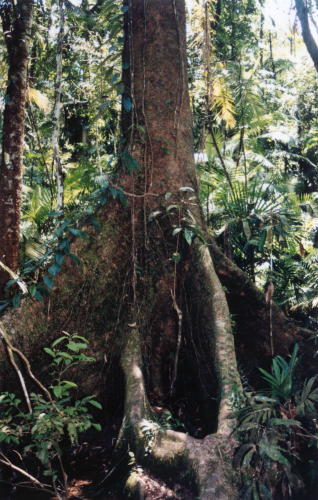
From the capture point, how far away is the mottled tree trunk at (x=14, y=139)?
411 cm

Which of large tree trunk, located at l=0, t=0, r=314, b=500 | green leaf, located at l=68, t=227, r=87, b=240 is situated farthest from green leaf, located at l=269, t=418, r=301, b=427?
green leaf, located at l=68, t=227, r=87, b=240

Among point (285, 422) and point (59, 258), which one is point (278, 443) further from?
point (59, 258)

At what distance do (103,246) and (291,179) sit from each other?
882cm

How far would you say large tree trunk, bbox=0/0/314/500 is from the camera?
3.26m

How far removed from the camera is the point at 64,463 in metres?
3.13

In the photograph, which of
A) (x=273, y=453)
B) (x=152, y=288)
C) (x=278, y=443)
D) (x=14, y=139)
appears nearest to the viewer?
(x=273, y=453)

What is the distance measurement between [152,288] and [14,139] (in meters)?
2.06

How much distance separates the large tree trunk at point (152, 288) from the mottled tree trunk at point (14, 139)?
0.93m

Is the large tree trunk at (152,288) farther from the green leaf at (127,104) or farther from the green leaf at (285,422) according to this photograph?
the green leaf at (285,422)

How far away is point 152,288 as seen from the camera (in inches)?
145

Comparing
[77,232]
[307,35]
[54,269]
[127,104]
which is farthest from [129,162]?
[307,35]

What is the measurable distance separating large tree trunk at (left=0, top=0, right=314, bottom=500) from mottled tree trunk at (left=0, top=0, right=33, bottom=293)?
3.04 ft

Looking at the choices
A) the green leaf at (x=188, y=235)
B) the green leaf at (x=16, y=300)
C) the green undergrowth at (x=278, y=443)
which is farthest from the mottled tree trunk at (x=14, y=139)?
the green undergrowth at (x=278, y=443)

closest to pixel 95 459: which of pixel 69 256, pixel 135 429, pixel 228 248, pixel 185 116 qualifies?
pixel 135 429
